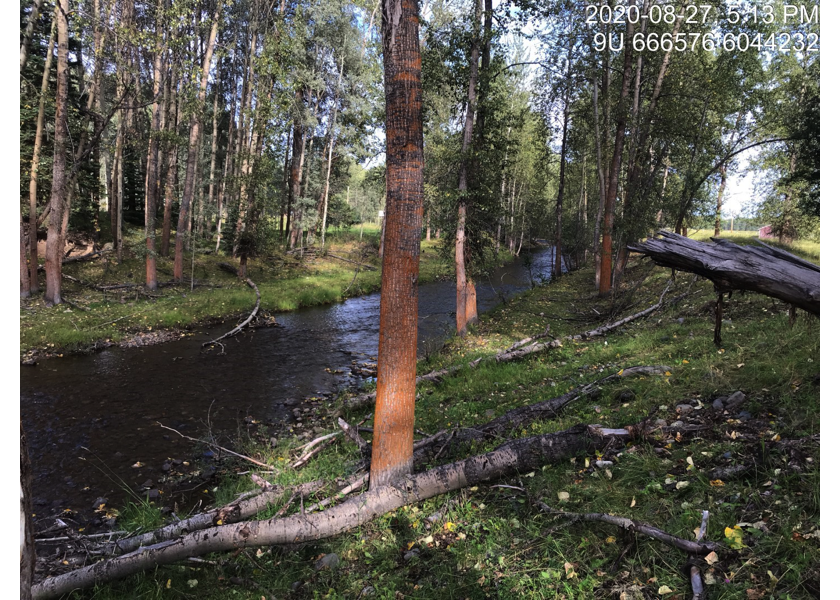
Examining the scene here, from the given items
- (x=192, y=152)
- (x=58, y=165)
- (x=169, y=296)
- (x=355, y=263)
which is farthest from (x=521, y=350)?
(x=355, y=263)

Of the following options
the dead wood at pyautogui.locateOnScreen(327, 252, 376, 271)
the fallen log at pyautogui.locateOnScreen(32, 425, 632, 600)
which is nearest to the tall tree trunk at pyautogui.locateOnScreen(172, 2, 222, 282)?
the dead wood at pyautogui.locateOnScreen(327, 252, 376, 271)

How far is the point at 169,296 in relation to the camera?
1934 centimetres

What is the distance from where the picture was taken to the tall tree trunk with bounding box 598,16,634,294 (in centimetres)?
1608

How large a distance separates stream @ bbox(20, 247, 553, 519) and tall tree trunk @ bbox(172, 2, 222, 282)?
662 centimetres

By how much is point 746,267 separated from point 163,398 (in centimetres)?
1199

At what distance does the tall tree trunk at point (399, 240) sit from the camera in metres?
4.55

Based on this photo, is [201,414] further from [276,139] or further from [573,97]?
[276,139]

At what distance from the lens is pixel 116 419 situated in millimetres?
9414

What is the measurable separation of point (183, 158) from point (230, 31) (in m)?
10.9

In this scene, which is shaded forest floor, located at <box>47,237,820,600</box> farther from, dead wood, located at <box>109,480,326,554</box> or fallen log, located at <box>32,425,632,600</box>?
dead wood, located at <box>109,480,326,554</box>

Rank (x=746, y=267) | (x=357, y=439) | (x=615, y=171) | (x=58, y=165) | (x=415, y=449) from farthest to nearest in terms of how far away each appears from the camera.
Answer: (x=615, y=171), (x=58, y=165), (x=357, y=439), (x=415, y=449), (x=746, y=267)

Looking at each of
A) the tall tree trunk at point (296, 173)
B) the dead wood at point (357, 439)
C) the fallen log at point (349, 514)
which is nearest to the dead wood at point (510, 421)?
the dead wood at point (357, 439)

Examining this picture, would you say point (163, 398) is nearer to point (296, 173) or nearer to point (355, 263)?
point (355, 263)

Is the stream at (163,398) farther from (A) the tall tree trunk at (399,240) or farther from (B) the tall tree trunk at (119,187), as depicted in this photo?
(B) the tall tree trunk at (119,187)
